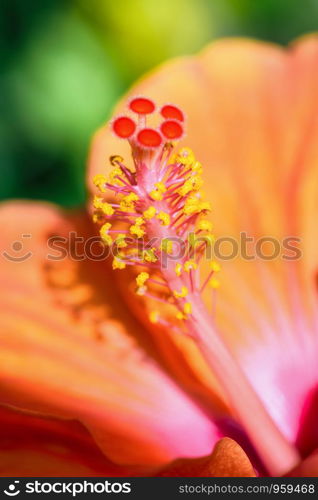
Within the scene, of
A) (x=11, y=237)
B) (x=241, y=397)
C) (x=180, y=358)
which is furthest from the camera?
(x=11, y=237)

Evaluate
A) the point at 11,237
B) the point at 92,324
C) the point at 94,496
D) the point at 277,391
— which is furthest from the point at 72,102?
the point at 94,496

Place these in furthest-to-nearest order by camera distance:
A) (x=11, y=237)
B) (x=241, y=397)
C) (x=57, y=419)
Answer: (x=11, y=237), (x=241, y=397), (x=57, y=419)

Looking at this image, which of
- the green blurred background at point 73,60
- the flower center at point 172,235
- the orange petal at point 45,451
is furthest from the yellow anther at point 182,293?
the green blurred background at point 73,60

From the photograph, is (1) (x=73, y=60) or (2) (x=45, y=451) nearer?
(2) (x=45, y=451)

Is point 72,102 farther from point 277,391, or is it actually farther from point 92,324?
point 277,391

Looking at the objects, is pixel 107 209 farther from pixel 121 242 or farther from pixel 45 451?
pixel 45 451

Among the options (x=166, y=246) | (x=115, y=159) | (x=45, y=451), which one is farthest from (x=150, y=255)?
(x=45, y=451)

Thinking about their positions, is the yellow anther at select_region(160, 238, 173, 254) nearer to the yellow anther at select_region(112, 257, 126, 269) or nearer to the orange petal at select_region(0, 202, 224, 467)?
the yellow anther at select_region(112, 257, 126, 269)
